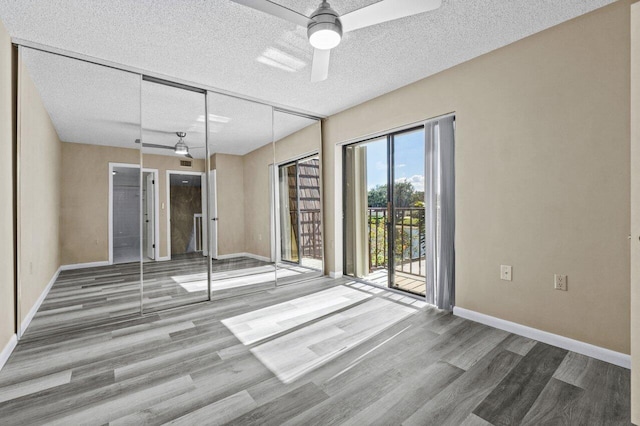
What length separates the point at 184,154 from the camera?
3389 mm

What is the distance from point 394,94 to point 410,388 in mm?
3138

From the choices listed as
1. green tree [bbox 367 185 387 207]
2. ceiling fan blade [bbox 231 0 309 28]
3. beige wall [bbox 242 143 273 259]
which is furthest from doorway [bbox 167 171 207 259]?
green tree [bbox 367 185 387 207]

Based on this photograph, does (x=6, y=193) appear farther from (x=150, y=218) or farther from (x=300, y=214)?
(x=300, y=214)

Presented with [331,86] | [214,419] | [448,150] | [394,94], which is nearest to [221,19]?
[331,86]

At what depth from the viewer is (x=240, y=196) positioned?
382cm

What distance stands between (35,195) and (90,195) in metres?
0.44

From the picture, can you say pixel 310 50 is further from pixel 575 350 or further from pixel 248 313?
pixel 575 350

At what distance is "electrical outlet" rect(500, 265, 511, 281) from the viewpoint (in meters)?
2.54

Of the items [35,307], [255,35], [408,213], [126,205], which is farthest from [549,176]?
[35,307]

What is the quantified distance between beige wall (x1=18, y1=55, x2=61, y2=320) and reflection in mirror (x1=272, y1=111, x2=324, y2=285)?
8.00 feet

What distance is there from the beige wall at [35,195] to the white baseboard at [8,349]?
9.6 inches

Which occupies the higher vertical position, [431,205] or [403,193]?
[403,193]

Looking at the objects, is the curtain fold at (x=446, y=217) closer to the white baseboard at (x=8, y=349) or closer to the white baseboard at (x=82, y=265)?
the white baseboard at (x=8, y=349)
